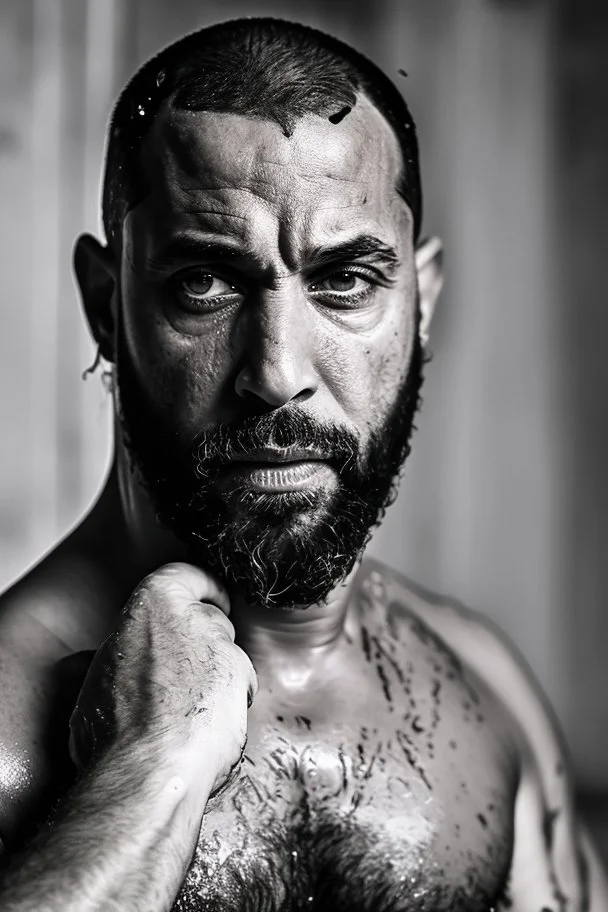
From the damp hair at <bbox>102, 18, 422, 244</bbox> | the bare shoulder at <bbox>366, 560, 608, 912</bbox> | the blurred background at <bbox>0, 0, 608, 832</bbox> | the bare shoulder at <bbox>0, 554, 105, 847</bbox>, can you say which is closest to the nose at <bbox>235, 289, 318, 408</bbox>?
the damp hair at <bbox>102, 18, 422, 244</bbox>

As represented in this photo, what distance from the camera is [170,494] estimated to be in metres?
0.99

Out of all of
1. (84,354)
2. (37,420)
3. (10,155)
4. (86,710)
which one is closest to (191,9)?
(10,155)

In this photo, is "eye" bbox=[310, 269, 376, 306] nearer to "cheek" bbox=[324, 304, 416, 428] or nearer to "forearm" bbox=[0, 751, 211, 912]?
"cheek" bbox=[324, 304, 416, 428]

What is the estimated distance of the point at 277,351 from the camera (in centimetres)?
91

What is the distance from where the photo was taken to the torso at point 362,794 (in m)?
0.92

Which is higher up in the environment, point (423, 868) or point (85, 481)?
point (423, 868)

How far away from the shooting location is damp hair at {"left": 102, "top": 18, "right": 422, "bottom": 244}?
3.11 ft

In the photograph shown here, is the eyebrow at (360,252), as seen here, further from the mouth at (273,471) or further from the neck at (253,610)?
the neck at (253,610)

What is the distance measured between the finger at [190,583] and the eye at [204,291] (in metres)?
0.20

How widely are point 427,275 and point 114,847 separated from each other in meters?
0.64

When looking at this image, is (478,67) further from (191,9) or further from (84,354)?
(84,354)

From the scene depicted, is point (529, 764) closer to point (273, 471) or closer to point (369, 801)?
point (369, 801)

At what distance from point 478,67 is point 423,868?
3.90 feet

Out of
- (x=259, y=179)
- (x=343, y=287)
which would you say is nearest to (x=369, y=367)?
(x=343, y=287)
